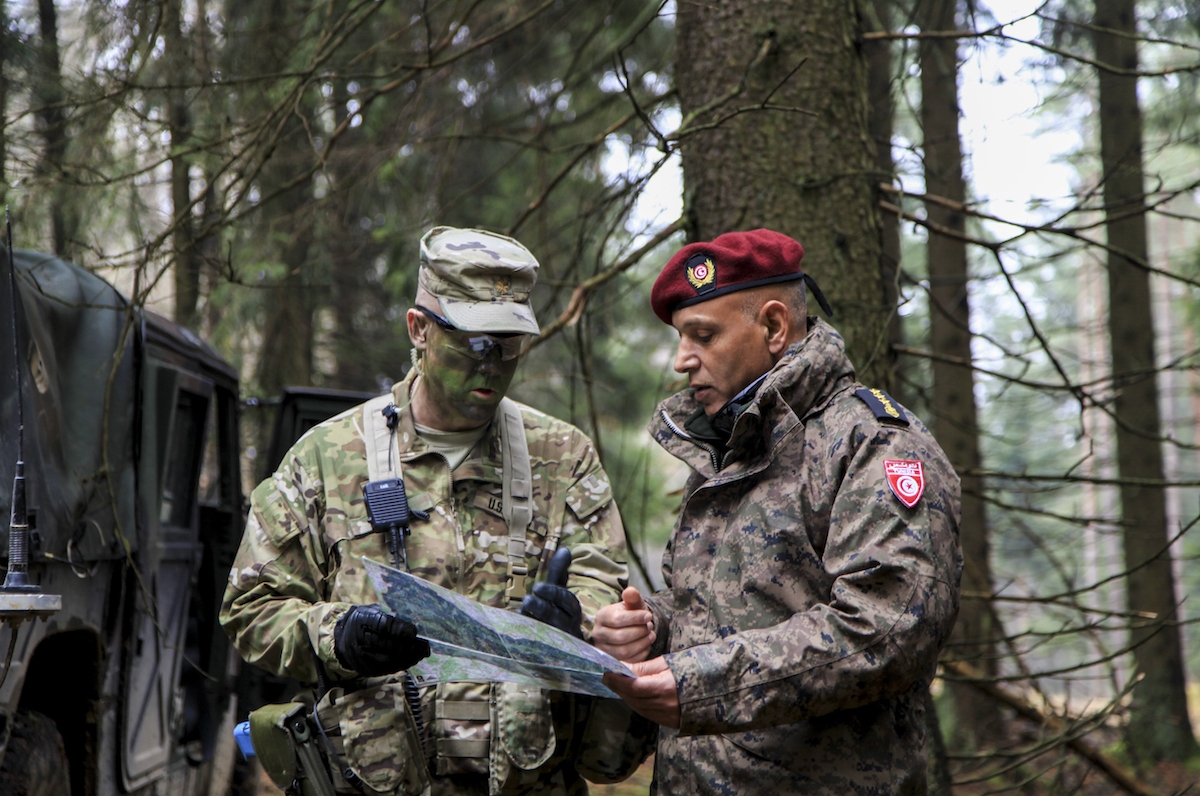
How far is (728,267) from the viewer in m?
2.32

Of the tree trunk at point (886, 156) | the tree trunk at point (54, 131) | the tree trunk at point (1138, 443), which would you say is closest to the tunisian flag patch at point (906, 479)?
the tree trunk at point (886, 156)

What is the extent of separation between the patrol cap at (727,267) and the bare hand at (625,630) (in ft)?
2.34

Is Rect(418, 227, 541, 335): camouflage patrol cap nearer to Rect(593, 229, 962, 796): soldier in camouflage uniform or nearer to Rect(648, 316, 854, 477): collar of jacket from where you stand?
Rect(593, 229, 962, 796): soldier in camouflage uniform

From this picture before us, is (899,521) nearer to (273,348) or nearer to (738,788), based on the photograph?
(738,788)

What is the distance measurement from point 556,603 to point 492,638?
0.22 m

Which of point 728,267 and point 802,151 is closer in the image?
point 728,267

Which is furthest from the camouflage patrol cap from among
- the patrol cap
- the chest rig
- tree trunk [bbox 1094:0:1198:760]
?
tree trunk [bbox 1094:0:1198:760]

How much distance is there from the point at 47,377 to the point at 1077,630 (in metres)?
→ 3.65

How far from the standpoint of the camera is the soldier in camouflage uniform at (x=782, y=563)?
1906 millimetres

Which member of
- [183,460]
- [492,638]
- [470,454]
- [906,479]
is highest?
[183,460]

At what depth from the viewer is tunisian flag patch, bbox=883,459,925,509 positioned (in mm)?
1936

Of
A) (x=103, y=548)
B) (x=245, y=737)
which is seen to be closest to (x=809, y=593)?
(x=245, y=737)

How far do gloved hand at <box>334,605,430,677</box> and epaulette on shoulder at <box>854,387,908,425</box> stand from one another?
3.54 feet

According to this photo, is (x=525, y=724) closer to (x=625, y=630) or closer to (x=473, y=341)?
(x=625, y=630)
